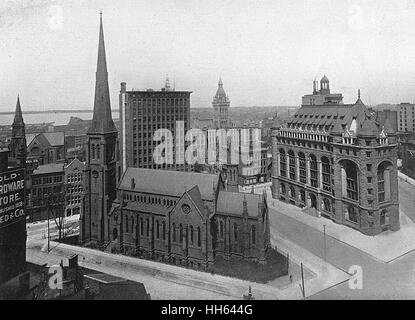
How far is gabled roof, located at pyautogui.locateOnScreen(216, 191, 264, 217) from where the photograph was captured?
161 feet

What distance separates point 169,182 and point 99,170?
420 inches

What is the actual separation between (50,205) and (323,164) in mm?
50346

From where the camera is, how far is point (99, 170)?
55500mm

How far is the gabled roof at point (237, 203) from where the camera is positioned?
49.2m

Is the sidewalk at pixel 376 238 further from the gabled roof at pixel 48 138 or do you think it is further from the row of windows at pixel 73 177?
the gabled roof at pixel 48 138

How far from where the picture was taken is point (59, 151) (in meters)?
91.6

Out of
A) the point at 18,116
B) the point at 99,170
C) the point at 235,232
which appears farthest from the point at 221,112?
the point at 18,116

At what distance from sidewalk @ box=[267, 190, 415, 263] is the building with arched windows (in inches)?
56.3

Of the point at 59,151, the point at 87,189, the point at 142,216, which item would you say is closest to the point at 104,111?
the point at 87,189

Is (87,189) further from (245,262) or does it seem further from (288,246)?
(288,246)

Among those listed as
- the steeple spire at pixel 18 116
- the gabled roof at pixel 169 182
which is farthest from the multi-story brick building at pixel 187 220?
the steeple spire at pixel 18 116

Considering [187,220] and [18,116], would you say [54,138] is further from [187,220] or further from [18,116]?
[187,220]

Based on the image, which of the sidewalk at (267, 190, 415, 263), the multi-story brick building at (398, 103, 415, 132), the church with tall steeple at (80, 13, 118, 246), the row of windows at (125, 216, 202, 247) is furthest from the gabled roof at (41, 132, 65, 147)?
the multi-story brick building at (398, 103, 415, 132)

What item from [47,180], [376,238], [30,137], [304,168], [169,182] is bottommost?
[376,238]
